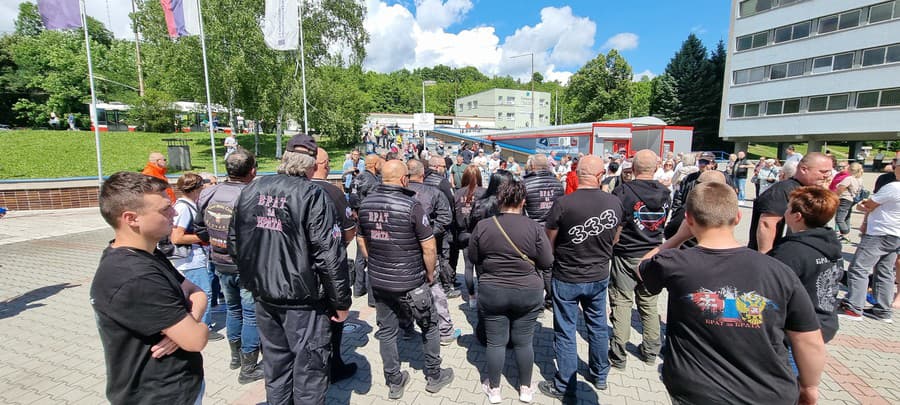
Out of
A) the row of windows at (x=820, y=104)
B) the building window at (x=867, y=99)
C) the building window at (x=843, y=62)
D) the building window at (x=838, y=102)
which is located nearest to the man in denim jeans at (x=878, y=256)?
the row of windows at (x=820, y=104)

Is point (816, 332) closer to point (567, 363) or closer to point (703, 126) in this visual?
point (567, 363)

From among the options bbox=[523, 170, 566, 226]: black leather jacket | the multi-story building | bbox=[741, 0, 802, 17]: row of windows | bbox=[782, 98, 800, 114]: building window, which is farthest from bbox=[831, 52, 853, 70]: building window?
bbox=[523, 170, 566, 226]: black leather jacket

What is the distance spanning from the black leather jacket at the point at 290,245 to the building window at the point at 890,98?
38.1 m

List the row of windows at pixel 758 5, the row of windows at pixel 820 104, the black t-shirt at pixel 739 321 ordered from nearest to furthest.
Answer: the black t-shirt at pixel 739 321 → the row of windows at pixel 820 104 → the row of windows at pixel 758 5

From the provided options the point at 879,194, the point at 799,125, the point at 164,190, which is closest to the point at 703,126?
the point at 799,125

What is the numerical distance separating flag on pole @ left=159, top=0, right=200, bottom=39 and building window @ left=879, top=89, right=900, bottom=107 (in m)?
40.1

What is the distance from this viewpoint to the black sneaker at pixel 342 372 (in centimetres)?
367

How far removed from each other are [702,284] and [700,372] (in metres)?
0.44

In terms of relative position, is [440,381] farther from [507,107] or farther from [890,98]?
[507,107]

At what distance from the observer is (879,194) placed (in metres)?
4.68

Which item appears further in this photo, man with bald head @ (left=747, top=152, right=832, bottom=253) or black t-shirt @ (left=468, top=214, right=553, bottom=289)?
man with bald head @ (left=747, top=152, right=832, bottom=253)

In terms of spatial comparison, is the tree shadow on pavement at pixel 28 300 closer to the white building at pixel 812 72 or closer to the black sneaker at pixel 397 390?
the black sneaker at pixel 397 390

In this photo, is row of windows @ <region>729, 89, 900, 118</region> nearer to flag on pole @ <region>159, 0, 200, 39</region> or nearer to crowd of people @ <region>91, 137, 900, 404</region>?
crowd of people @ <region>91, 137, 900, 404</region>

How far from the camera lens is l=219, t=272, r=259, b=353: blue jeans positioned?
353cm
